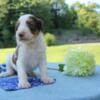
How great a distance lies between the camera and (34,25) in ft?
5.91

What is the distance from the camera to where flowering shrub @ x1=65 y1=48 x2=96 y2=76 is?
2.02 meters

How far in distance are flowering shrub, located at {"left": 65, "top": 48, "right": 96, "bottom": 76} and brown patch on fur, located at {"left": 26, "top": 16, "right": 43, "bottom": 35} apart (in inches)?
12.4

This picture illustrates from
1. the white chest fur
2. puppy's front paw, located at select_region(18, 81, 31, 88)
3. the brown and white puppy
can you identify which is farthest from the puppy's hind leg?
puppy's front paw, located at select_region(18, 81, 31, 88)

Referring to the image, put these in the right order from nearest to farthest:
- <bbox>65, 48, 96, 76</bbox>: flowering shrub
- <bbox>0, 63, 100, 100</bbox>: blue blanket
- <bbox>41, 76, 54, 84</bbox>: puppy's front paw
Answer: <bbox>0, 63, 100, 100</bbox>: blue blanket, <bbox>41, 76, 54, 84</bbox>: puppy's front paw, <bbox>65, 48, 96, 76</bbox>: flowering shrub

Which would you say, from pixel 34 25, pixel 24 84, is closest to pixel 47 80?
pixel 24 84

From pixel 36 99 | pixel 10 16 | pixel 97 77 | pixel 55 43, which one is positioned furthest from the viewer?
pixel 10 16

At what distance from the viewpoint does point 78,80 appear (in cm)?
195

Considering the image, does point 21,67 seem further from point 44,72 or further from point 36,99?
point 36,99

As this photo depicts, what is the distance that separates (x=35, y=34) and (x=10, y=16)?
12.1 metres

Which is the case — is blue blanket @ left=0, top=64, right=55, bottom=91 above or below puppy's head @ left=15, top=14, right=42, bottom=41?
below

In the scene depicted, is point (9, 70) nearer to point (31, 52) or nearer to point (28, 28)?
point (31, 52)

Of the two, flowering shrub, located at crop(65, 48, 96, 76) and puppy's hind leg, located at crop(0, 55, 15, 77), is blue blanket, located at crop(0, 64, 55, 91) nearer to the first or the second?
puppy's hind leg, located at crop(0, 55, 15, 77)

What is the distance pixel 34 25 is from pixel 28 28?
45 mm

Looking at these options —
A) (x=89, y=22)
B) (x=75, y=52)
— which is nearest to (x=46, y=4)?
(x=89, y=22)
